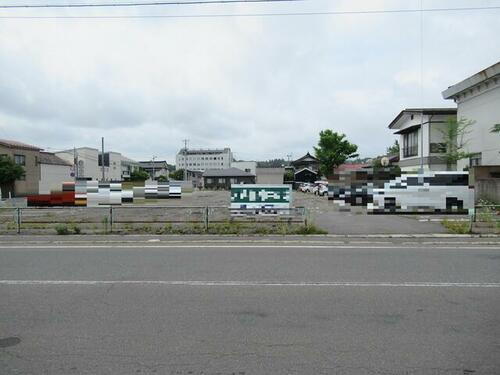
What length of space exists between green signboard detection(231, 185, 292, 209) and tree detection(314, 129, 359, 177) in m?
35.1

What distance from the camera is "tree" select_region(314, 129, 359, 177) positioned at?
4869 centimetres

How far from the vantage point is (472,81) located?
23.7m

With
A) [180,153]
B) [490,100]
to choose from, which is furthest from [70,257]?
[180,153]

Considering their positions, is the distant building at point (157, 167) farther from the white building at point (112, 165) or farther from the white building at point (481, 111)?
the white building at point (481, 111)

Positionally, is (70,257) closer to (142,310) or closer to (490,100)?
(142,310)

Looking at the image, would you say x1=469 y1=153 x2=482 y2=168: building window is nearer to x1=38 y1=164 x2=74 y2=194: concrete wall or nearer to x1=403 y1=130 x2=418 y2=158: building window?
x1=403 y1=130 x2=418 y2=158: building window

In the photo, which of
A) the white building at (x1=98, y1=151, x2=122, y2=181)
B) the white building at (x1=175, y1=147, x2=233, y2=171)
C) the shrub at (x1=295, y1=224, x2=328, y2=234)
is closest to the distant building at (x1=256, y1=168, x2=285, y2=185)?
the shrub at (x1=295, y1=224, x2=328, y2=234)

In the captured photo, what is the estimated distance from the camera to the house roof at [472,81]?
21.6 metres

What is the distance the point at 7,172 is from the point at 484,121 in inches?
1691

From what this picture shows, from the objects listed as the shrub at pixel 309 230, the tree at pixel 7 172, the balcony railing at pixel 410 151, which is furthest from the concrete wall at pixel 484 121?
the tree at pixel 7 172

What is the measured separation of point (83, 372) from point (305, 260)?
530 cm

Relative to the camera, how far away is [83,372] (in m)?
3.33

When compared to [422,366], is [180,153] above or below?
above

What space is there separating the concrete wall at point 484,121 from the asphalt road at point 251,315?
17836 millimetres
